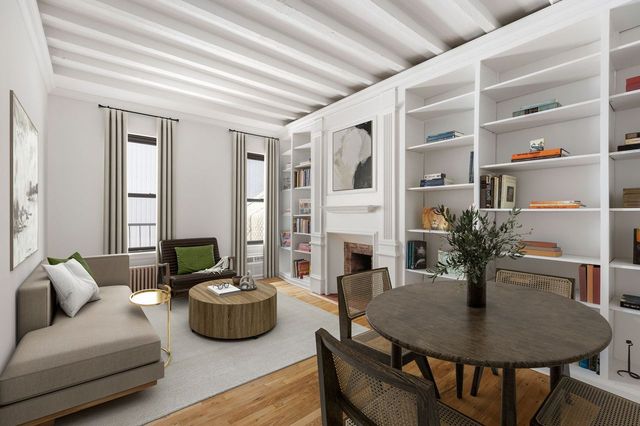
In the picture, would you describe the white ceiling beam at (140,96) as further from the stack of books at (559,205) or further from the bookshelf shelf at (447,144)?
the stack of books at (559,205)

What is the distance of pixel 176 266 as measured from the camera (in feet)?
15.0

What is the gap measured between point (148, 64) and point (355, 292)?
11.0 feet

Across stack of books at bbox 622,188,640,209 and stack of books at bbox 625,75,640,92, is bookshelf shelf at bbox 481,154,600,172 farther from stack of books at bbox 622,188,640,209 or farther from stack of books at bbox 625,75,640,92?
stack of books at bbox 625,75,640,92

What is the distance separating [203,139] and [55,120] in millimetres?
1939

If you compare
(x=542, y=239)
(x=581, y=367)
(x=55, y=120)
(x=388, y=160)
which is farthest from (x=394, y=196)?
(x=55, y=120)

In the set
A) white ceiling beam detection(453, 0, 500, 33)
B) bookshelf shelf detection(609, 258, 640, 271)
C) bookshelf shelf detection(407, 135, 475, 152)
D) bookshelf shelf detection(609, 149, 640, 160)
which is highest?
white ceiling beam detection(453, 0, 500, 33)

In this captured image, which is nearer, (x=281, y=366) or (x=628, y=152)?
(x=628, y=152)

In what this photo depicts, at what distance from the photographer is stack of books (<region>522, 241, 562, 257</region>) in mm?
2525

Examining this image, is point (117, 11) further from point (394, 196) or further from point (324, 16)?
point (394, 196)

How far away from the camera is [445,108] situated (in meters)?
3.43

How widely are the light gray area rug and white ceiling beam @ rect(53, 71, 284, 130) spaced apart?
2.99m

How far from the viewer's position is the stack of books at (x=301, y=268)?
214 inches

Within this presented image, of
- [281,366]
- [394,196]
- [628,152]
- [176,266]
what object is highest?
[628,152]

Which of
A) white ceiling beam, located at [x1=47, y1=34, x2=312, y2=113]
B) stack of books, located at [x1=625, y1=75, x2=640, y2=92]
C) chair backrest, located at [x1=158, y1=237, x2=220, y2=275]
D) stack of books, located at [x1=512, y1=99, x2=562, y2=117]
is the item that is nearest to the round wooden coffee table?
chair backrest, located at [x1=158, y1=237, x2=220, y2=275]
